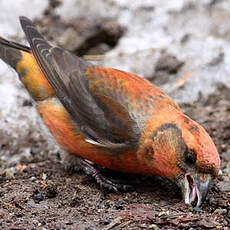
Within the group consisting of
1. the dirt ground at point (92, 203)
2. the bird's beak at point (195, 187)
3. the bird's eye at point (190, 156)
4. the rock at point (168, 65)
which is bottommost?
the dirt ground at point (92, 203)

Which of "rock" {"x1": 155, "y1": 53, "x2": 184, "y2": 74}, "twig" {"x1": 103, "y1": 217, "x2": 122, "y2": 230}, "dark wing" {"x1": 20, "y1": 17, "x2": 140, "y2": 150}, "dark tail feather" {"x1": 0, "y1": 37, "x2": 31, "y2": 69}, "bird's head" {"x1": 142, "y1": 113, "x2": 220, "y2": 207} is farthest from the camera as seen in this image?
"rock" {"x1": 155, "y1": 53, "x2": 184, "y2": 74}

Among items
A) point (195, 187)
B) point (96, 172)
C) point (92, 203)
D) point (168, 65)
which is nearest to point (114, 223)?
point (92, 203)

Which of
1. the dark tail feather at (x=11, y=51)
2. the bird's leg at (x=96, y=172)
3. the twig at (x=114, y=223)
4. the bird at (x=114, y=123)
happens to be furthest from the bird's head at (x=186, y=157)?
the dark tail feather at (x=11, y=51)

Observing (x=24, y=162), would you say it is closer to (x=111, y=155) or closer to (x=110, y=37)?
(x=111, y=155)

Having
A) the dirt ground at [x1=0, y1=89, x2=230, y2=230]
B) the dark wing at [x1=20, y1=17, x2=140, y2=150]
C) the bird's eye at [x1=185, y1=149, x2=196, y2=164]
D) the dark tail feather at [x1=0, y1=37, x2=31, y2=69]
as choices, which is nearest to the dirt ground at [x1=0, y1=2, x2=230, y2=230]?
the dirt ground at [x1=0, y1=89, x2=230, y2=230]

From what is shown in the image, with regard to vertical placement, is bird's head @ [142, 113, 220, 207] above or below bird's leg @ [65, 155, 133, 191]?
above

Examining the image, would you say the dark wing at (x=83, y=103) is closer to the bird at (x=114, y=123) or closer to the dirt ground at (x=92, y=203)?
the bird at (x=114, y=123)

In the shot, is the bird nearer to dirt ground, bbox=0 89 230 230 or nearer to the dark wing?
the dark wing
